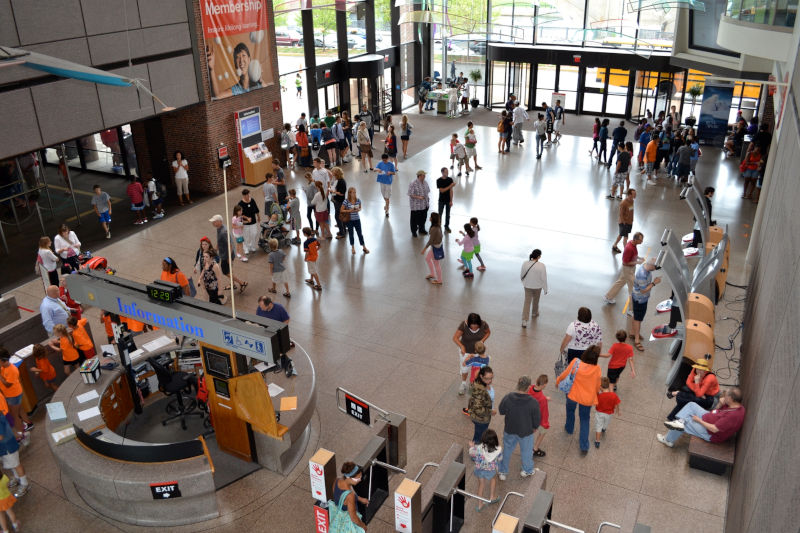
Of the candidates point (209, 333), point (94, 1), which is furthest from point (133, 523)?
point (94, 1)

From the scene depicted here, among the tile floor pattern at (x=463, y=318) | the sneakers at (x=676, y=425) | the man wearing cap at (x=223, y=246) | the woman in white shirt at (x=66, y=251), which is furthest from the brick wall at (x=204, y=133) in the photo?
the sneakers at (x=676, y=425)

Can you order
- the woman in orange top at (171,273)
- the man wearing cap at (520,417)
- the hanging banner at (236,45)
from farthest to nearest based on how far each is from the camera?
the hanging banner at (236,45), the woman in orange top at (171,273), the man wearing cap at (520,417)

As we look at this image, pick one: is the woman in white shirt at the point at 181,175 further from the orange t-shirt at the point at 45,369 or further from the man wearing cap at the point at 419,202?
the orange t-shirt at the point at 45,369

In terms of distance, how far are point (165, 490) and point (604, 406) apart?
531cm

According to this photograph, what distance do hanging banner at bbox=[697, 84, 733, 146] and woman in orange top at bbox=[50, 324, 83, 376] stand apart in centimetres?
2035

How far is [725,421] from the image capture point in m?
7.69

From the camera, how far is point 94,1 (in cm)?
1383

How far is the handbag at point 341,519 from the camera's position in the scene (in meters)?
6.18

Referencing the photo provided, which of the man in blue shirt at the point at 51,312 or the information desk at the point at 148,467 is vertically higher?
the man in blue shirt at the point at 51,312

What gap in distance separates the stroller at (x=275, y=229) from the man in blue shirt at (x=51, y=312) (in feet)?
16.0

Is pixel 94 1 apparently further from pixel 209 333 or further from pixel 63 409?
pixel 209 333

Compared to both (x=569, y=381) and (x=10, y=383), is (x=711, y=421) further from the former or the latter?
(x=10, y=383)

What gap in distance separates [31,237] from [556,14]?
2097 centimetres

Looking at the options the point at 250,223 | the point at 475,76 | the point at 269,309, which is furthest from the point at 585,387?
the point at 475,76
